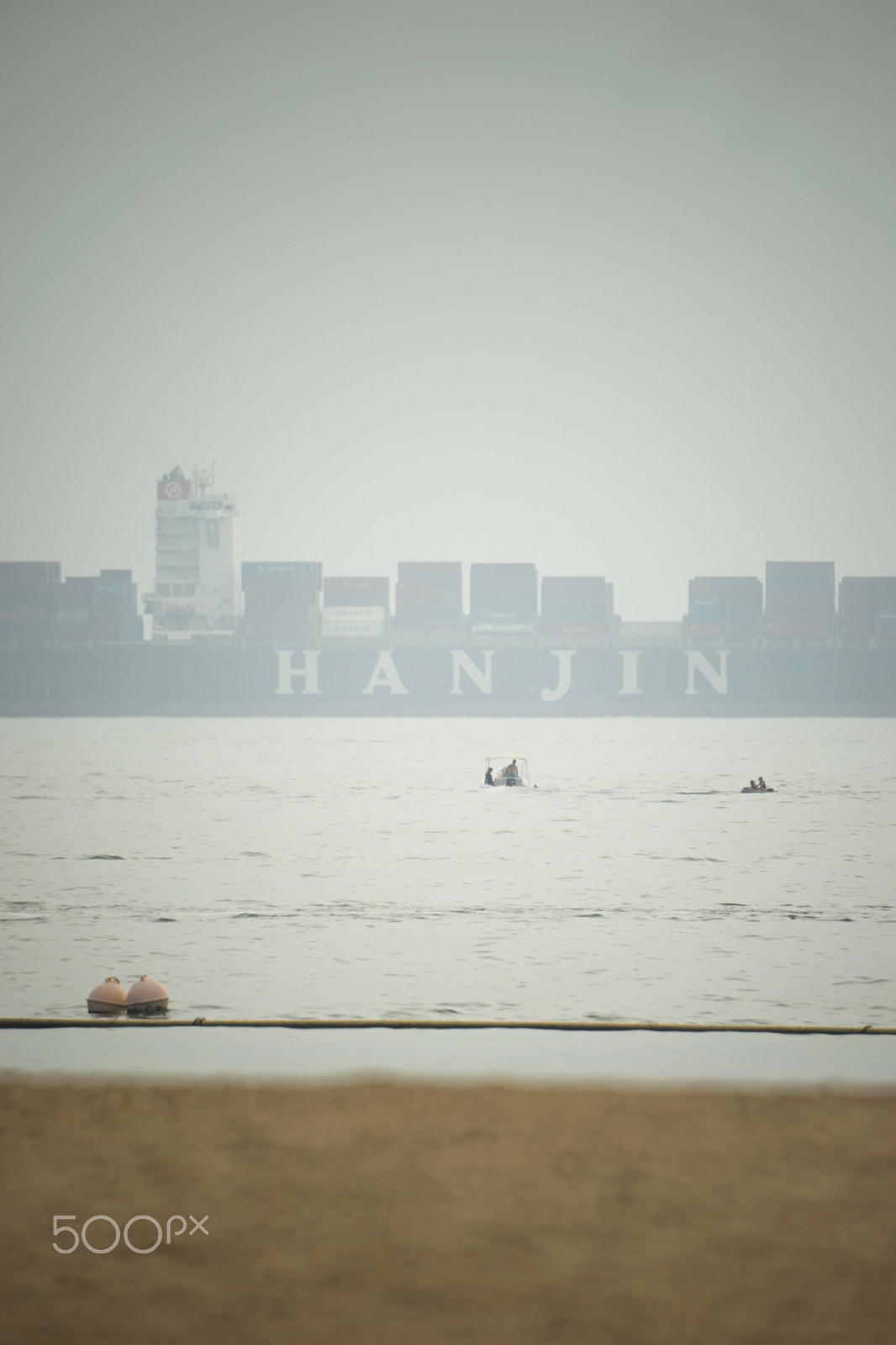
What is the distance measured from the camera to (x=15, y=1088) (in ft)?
16.3

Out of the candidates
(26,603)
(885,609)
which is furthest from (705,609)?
(26,603)

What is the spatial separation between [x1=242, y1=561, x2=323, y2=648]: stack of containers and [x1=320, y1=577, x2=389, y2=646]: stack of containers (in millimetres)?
846

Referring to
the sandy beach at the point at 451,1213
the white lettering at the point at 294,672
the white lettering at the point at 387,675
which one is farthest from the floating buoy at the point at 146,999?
the white lettering at the point at 387,675

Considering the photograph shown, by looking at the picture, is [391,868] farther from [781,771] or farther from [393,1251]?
[781,771]

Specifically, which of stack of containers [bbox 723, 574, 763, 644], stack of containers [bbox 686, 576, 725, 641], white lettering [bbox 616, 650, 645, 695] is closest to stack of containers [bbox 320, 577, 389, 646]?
white lettering [bbox 616, 650, 645, 695]

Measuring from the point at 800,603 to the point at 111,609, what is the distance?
38750mm

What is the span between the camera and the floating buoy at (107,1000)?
6.76 metres

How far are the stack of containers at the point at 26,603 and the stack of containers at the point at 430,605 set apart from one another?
19.7 metres

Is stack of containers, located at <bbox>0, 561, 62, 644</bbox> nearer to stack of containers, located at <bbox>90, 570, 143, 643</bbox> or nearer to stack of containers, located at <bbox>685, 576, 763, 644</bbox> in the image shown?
stack of containers, located at <bbox>90, 570, 143, 643</bbox>

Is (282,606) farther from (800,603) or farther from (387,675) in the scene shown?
(800,603)

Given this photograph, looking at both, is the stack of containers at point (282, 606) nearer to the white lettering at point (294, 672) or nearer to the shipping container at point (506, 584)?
the white lettering at point (294, 672)

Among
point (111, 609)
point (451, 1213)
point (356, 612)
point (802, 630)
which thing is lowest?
point (451, 1213)

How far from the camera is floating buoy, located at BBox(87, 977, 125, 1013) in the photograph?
22.2ft

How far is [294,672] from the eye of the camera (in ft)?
219
